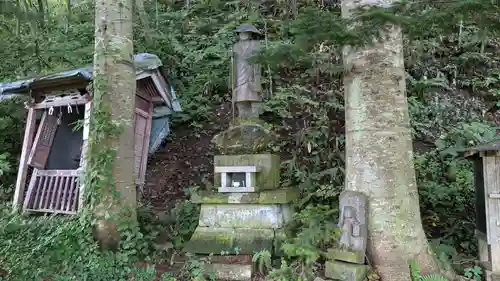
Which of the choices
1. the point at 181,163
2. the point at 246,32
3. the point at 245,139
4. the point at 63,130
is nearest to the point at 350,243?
the point at 245,139


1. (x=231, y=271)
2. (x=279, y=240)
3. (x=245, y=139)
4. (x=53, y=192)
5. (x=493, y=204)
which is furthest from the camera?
(x=53, y=192)

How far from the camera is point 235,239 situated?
14.8ft

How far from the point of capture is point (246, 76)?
5.07 meters

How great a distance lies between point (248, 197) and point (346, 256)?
4.43 feet

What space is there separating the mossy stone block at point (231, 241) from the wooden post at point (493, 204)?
2256 millimetres

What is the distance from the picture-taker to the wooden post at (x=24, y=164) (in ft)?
21.4

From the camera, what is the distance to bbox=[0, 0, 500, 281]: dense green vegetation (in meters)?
3.78

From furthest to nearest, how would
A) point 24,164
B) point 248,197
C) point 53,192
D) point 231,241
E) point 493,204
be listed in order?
point 24,164
point 53,192
point 248,197
point 231,241
point 493,204

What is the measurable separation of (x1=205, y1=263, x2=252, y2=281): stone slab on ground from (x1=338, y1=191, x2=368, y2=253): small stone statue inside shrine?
3.41 ft

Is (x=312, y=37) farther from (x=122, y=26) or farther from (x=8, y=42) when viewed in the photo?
(x=8, y=42)

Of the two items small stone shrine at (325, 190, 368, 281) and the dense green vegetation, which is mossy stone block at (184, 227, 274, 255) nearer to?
the dense green vegetation

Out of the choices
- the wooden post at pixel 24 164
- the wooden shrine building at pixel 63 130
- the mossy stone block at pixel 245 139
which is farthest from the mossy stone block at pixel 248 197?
the wooden post at pixel 24 164

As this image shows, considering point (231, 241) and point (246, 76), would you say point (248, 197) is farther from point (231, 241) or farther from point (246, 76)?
point (246, 76)

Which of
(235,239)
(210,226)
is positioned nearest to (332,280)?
(235,239)
